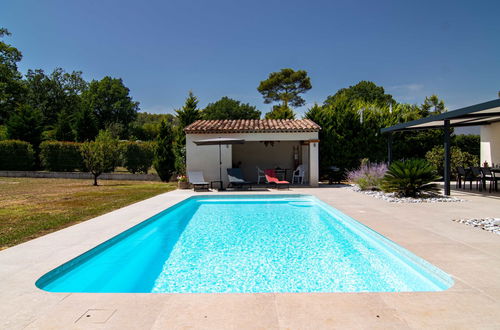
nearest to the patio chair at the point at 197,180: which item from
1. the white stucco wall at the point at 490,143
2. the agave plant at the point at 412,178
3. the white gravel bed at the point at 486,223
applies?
the agave plant at the point at 412,178

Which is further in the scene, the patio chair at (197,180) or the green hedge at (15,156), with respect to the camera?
the green hedge at (15,156)

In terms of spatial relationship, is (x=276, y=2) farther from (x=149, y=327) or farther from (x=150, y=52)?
(x=149, y=327)

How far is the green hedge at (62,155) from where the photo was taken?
21.6 metres

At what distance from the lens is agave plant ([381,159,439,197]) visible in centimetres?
1020

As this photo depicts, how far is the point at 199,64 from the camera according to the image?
870 inches

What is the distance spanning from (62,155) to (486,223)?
77.9 feet

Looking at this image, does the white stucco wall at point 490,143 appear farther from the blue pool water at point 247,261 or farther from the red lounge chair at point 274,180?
the blue pool water at point 247,261

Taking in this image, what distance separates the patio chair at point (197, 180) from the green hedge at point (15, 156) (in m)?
14.7

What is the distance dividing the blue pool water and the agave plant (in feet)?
12.2

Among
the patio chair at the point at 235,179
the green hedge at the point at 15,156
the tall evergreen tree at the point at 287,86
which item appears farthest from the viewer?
the tall evergreen tree at the point at 287,86

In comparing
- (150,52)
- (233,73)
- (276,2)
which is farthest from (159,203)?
(233,73)

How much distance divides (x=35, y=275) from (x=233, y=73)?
2498 centimetres

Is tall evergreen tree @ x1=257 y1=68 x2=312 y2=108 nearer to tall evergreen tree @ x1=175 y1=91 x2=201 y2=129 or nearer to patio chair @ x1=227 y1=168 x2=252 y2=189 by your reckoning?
tall evergreen tree @ x1=175 y1=91 x2=201 y2=129

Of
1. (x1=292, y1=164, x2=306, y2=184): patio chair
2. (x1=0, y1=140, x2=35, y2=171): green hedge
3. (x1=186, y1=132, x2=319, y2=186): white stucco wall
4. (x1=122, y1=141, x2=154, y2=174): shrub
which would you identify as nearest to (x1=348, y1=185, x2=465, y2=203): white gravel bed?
(x1=186, y1=132, x2=319, y2=186): white stucco wall
